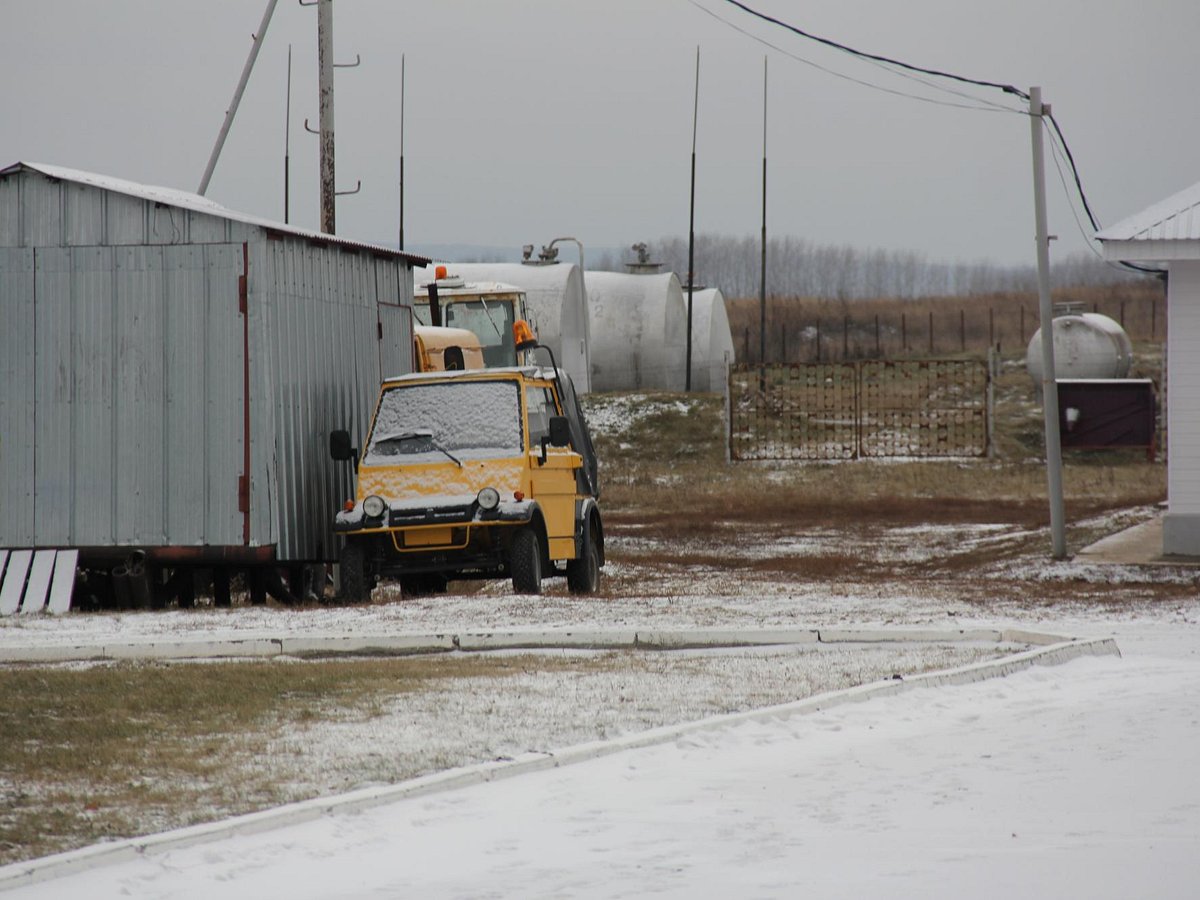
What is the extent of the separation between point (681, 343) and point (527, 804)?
1744 inches

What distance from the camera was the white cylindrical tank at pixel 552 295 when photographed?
41.9 meters

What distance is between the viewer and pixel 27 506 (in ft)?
53.3

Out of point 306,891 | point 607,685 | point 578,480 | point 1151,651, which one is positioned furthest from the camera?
point 578,480

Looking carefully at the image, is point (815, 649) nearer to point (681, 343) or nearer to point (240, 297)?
point (240, 297)

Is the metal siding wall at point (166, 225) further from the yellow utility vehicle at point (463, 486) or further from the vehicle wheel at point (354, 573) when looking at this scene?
the vehicle wheel at point (354, 573)

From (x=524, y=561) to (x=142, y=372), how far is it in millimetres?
3701

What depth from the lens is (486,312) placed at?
27.8 metres

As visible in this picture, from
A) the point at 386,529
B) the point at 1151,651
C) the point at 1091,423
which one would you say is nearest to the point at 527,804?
the point at 1151,651

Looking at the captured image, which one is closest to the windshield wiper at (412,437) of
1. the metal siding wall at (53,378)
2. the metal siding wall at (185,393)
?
the metal siding wall at (185,393)

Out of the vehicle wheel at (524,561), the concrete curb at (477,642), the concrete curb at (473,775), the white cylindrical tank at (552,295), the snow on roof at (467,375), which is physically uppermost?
the white cylindrical tank at (552,295)

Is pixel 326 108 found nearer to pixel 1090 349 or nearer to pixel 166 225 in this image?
pixel 166 225

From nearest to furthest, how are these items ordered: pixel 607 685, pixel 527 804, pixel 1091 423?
1. pixel 527 804
2. pixel 607 685
3. pixel 1091 423

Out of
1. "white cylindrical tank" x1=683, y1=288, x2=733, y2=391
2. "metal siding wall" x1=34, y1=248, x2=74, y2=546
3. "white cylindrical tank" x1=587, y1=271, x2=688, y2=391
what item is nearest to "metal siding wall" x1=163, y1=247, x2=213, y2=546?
"metal siding wall" x1=34, y1=248, x2=74, y2=546

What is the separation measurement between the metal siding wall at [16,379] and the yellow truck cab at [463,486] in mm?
2731
